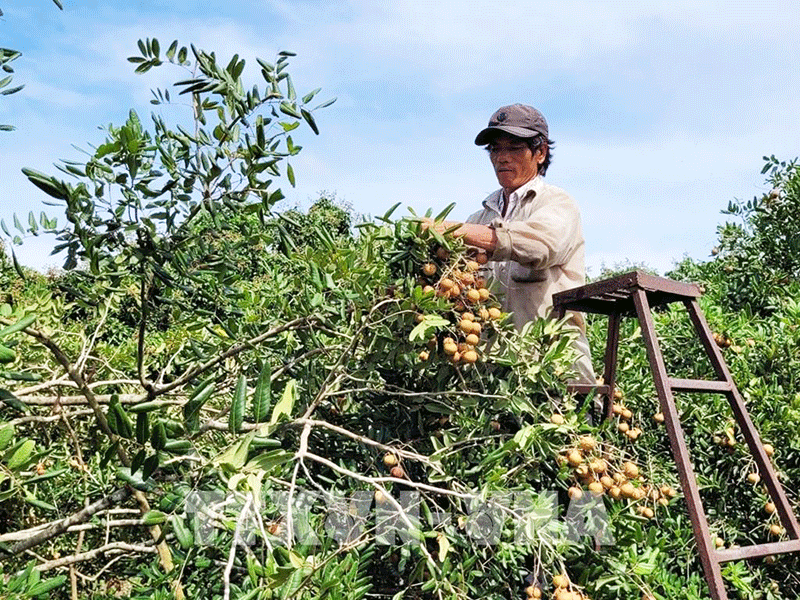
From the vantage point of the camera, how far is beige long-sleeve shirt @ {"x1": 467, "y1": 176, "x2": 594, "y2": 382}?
9.25 ft

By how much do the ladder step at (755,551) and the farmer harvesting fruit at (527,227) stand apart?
0.74 metres

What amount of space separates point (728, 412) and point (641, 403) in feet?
1.20

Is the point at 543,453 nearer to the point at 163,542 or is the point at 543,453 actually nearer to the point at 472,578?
the point at 472,578

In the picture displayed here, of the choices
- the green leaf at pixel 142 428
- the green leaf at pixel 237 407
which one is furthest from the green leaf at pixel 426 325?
the green leaf at pixel 142 428

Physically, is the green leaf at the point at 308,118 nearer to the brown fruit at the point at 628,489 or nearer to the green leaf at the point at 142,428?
the green leaf at the point at 142,428

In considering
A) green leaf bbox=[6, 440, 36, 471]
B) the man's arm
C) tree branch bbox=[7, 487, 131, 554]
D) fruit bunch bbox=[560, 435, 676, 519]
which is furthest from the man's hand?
green leaf bbox=[6, 440, 36, 471]

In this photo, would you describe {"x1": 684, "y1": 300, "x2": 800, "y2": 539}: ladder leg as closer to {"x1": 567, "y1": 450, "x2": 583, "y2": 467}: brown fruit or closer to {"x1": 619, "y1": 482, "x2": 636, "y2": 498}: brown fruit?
{"x1": 619, "y1": 482, "x2": 636, "y2": 498}: brown fruit

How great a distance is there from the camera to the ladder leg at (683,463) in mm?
2461

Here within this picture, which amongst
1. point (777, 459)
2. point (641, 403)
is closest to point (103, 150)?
point (641, 403)

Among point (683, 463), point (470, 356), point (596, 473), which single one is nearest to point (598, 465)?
point (596, 473)

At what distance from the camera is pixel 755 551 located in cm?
270

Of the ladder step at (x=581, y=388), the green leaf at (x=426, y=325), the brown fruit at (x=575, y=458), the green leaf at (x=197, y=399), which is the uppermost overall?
the green leaf at (x=426, y=325)

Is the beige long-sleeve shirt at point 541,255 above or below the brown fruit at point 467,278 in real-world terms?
above

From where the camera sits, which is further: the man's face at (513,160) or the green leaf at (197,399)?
the man's face at (513,160)
